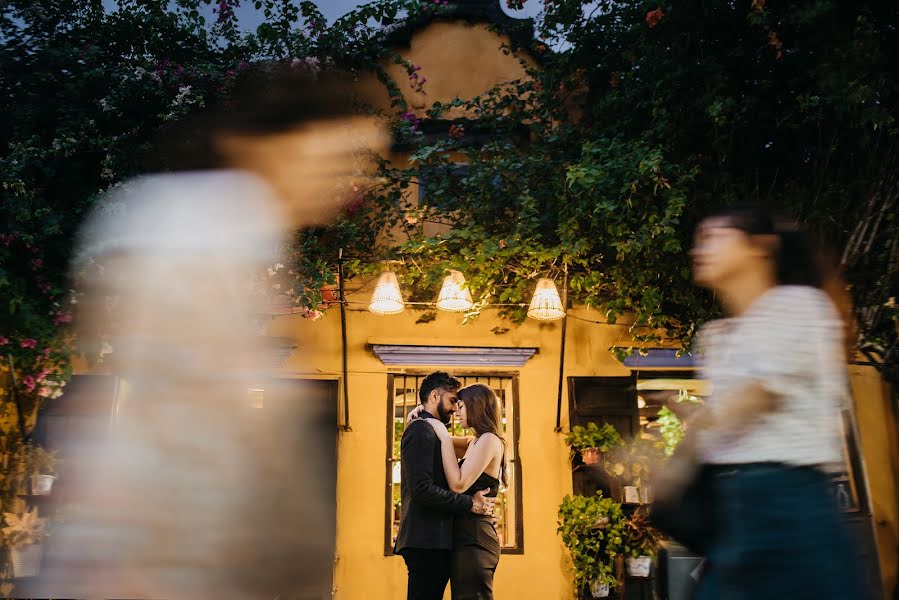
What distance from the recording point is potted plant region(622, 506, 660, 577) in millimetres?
7195

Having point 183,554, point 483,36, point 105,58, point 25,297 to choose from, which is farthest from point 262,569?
point 483,36

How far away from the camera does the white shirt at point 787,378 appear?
1.95m

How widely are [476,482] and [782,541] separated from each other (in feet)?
9.03

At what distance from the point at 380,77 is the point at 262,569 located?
703cm

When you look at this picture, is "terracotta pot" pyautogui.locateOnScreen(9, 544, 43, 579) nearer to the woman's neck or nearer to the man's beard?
the man's beard

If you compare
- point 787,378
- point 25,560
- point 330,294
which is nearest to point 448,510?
point 787,378

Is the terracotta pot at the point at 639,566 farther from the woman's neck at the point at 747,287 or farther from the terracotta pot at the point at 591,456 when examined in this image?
the woman's neck at the point at 747,287

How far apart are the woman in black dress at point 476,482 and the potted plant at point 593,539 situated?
3.04m

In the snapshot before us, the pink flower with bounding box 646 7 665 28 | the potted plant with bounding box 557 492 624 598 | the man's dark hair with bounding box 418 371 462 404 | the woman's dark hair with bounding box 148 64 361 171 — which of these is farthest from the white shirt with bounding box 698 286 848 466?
the potted plant with bounding box 557 492 624 598

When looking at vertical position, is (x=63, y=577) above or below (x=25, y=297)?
below

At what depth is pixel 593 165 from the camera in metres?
5.88

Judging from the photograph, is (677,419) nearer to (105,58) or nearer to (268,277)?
(268,277)

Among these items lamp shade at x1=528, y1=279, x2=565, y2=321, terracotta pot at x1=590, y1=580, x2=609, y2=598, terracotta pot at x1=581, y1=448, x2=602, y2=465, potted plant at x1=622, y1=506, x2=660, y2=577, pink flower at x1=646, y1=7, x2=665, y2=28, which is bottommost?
terracotta pot at x1=590, y1=580, x2=609, y2=598

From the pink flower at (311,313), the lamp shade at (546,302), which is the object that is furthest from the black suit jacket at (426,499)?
the pink flower at (311,313)
